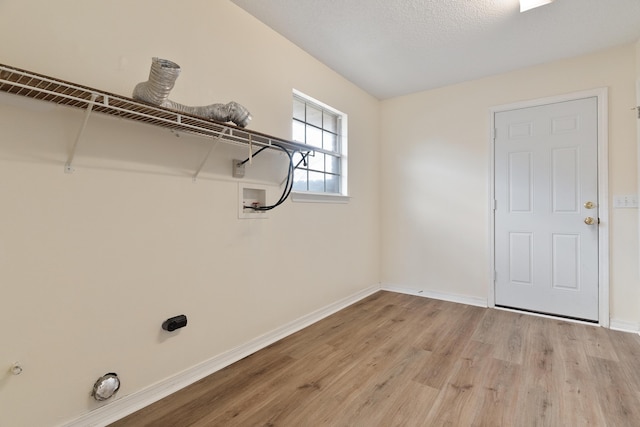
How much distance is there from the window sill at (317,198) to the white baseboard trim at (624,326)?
260cm

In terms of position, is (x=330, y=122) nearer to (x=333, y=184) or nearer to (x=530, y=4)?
(x=333, y=184)

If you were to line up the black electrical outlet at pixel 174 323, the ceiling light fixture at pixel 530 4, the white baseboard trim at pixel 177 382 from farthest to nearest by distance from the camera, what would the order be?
the ceiling light fixture at pixel 530 4
the black electrical outlet at pixel 174 323
the white baseboard trim at pixel 177 382

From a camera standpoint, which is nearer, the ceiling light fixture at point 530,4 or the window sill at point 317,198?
the ceiling light fixture at point 530,4

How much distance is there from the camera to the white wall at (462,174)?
2.57m

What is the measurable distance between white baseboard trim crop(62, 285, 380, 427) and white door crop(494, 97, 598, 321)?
2.17m

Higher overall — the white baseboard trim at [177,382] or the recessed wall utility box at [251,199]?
the recessed wall utility box at [251,199]

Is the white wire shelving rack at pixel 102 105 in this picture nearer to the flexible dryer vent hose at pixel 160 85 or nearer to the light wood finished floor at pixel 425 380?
the flexible dryer vent hose at pixel 160 85

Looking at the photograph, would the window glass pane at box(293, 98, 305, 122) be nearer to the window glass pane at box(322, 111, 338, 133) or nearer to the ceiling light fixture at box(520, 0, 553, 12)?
the window glass pane at box(322, 111, 338, 133)

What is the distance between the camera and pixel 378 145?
12.8 feet

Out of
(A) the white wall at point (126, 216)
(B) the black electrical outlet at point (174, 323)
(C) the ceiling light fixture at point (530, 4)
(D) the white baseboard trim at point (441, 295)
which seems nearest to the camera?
(A) the white wall at point (126, 216)

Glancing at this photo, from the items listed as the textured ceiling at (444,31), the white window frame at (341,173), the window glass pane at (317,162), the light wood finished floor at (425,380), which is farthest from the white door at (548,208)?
the window glass pane at (317,162)

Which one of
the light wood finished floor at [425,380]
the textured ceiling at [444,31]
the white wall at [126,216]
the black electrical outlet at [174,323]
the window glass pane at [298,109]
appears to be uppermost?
the textured ceiling at [444,31]

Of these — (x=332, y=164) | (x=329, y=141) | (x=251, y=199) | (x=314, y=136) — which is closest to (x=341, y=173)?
(x=332, y=164)

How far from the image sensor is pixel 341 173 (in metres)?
3.29
